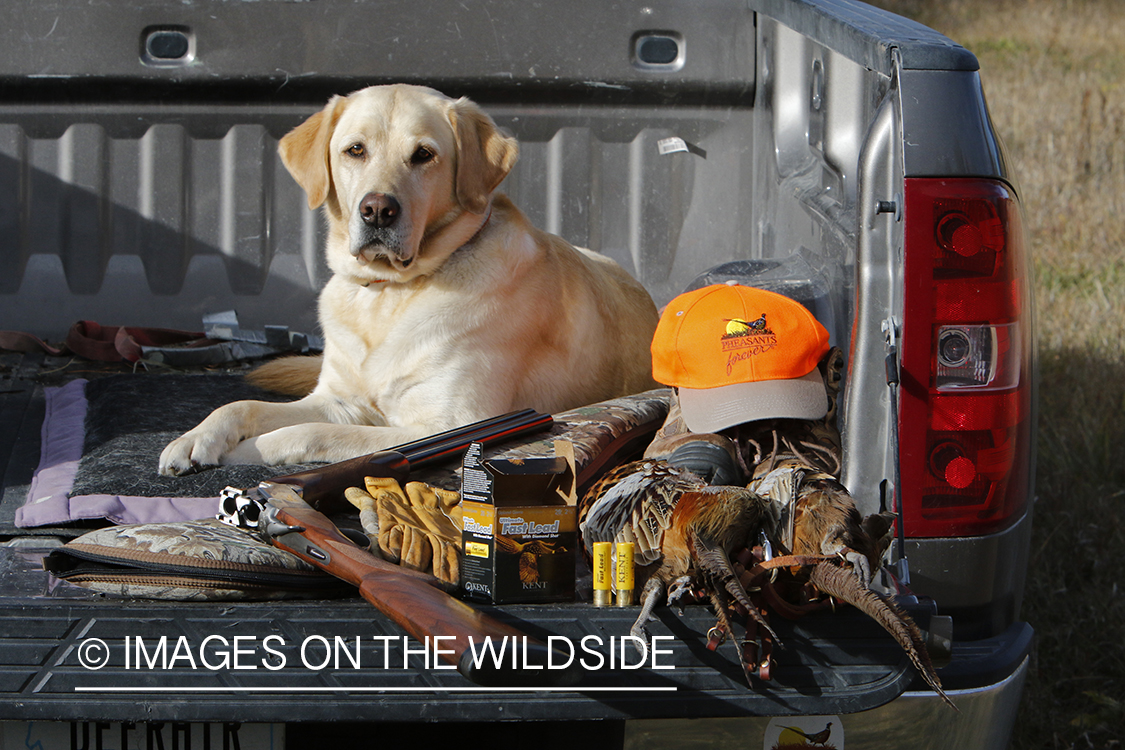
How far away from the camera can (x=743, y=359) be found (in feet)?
8.02

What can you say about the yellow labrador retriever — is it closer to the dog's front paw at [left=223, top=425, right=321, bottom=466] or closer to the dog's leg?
the dog's leg

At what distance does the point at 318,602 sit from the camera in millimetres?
1826

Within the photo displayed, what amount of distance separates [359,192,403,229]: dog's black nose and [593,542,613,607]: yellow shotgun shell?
1599mm

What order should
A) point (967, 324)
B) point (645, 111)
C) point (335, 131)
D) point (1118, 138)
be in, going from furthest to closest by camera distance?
1. point (1118, 138)
2. point (645, 111)
3. point (335, 131)
4. point (967, 324)

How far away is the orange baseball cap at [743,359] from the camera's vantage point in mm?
2379

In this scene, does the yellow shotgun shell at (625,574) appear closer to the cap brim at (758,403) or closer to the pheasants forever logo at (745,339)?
the cap brim at (758,403)

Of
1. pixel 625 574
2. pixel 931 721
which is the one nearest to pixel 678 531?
pixel 625 574

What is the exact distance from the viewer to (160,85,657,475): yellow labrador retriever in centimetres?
327

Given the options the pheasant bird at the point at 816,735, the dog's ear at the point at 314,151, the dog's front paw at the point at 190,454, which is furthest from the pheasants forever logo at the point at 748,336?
the dog's ear at the point at 314,151

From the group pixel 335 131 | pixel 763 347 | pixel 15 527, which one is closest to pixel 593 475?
pixel 763 347

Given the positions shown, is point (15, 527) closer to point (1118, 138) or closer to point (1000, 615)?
point (1000, 615)

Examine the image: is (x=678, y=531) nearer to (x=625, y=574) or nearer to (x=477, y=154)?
(x=625, y=574)

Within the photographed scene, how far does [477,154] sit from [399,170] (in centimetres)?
23

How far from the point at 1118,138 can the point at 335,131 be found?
25.0ft
